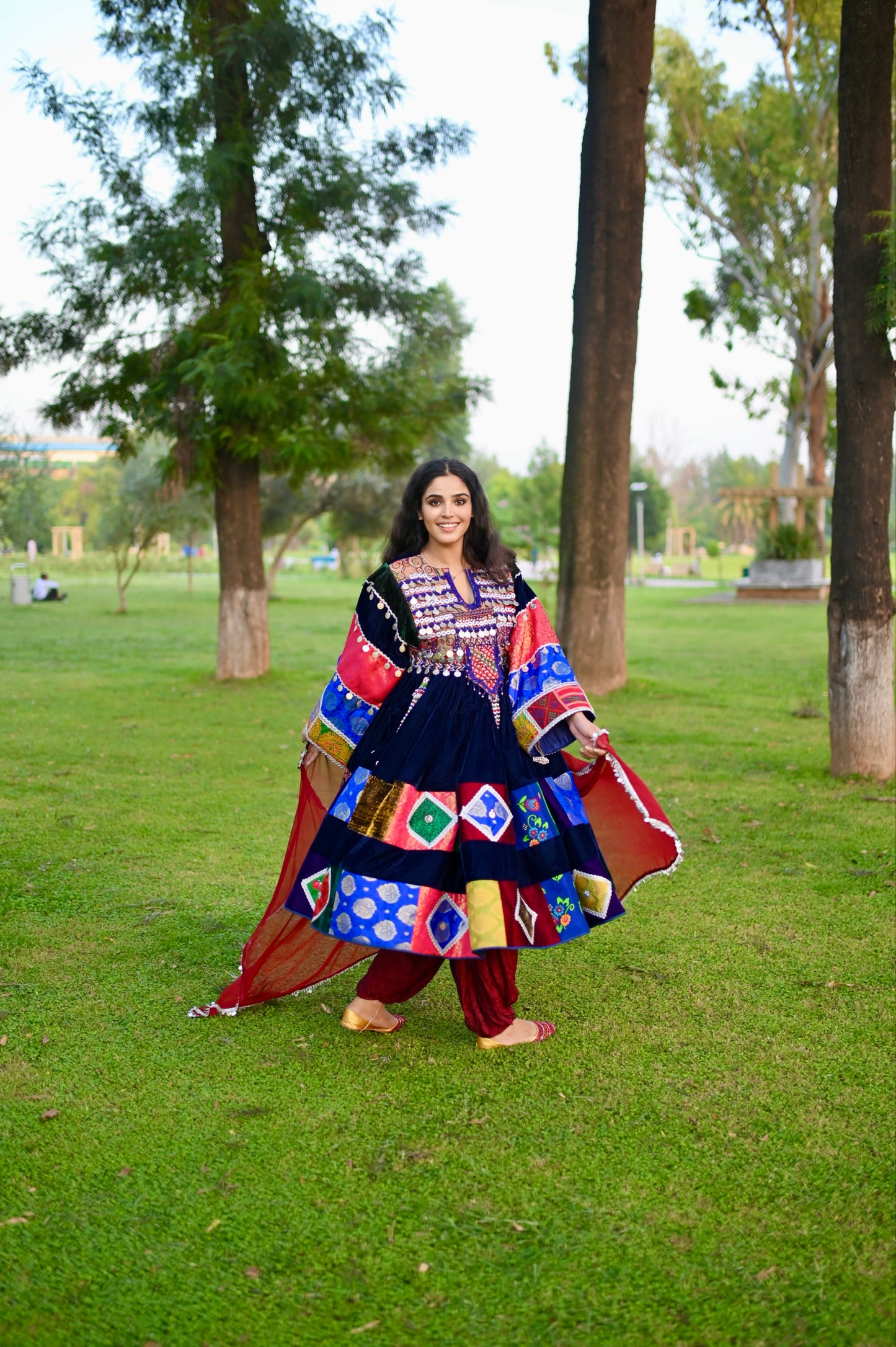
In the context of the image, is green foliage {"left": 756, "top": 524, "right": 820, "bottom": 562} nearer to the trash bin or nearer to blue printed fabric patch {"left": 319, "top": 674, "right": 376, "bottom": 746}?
the trash bin

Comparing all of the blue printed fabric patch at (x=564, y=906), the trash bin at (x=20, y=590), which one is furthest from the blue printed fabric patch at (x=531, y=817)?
the trash bin at (x=20, y=590)

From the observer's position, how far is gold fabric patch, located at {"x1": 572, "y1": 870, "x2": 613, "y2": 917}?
3512 millimetres

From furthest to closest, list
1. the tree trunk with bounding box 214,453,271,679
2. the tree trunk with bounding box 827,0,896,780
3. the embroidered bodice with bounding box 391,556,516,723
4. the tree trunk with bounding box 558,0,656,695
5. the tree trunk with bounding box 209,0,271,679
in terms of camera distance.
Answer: the tree trunk with bounding box 214,453,271,679 < the tree trunk with bounding box 209,0,271,679 < the tree trunk with bounding box 558,0,656,695 < the tree trunk with bounding box 827,0,896,780 < the embroidered bodice with bounding box 391,556,516,723

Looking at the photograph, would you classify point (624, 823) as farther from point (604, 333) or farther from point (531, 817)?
point (604, 333)

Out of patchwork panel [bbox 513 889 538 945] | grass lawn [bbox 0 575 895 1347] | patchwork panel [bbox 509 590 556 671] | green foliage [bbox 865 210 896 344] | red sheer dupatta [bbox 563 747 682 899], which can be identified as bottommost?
grass lawn [bbox 0 575 895 1347]

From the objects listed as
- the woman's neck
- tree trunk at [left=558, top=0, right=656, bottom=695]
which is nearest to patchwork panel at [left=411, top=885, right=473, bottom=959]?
the woman's neck

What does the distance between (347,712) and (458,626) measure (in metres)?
0.44

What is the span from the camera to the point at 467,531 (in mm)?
3703

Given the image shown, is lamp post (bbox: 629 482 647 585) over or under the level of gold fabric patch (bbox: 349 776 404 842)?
over

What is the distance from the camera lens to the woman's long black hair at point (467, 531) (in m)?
3.66

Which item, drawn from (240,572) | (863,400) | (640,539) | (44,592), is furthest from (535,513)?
(863,400)

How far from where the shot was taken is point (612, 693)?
11.0 metres

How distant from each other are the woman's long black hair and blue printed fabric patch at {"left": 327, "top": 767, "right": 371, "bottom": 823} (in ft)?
2.32

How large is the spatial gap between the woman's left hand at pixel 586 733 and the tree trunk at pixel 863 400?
3696 mm
